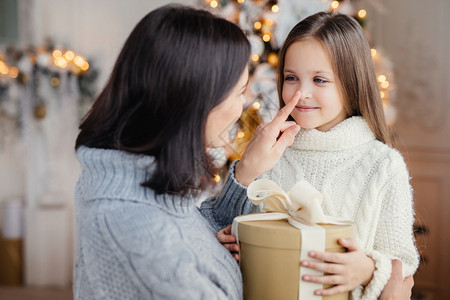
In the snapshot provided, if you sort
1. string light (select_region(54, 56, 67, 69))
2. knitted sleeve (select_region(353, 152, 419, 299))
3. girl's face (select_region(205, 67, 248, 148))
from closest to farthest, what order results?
girl's face (select_region(205, 67, 248, 148)) → knitted sleeve (select_region(353, 152, 419, 299)) → string light (select_region(54, 56, 67, 69))

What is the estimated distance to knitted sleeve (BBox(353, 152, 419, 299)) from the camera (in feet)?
4.07

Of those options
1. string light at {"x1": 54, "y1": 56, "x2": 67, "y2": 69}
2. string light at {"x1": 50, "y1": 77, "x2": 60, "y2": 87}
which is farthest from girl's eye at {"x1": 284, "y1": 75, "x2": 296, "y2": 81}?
string light at {"x1": 50, "y1": 77, "x2": 60, "y2": 87}

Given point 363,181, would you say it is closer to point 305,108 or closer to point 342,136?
point 342,136

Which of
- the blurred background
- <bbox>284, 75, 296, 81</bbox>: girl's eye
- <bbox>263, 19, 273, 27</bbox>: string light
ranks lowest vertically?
the blurred background

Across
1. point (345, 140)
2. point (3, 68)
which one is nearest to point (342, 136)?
point (345, 140)

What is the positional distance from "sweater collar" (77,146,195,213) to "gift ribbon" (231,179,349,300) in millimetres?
212

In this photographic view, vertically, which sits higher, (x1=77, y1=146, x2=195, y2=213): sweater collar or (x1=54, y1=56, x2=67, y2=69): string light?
(x1=77, y1=146, x2=195, y2=213): sweater collar

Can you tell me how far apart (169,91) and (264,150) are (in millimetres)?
395

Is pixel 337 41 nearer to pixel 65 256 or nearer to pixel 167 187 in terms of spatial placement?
pixel 167 187

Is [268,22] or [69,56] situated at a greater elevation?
[268,22]

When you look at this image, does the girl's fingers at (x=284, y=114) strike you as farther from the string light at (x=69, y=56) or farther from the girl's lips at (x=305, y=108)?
the string light at (x=69, y=56)

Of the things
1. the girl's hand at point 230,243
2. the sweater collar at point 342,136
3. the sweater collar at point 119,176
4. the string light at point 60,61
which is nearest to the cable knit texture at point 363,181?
A: the sweater collar at point 342,136

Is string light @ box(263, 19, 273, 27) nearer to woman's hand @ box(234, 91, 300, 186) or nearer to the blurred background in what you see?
the blurred background

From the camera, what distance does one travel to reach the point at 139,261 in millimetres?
882
